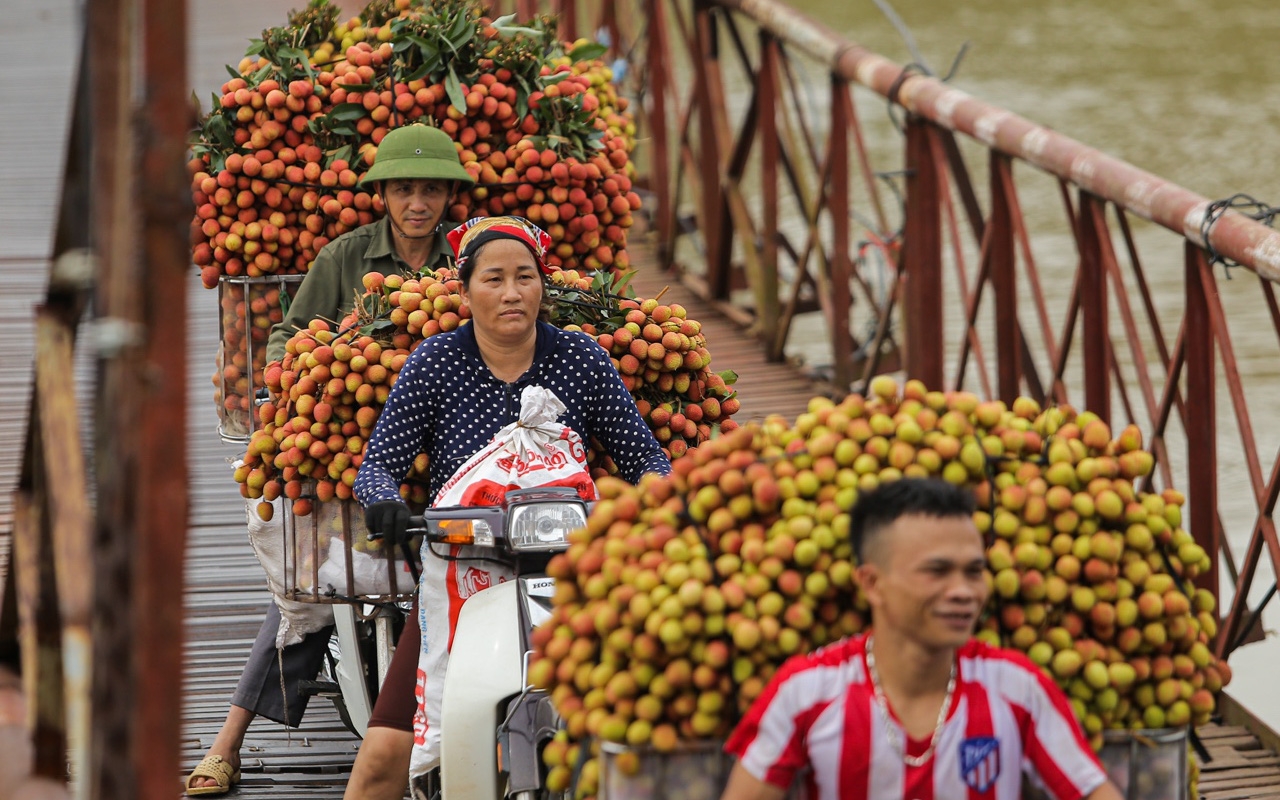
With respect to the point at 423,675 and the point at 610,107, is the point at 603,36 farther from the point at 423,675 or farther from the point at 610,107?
the point at 423,675

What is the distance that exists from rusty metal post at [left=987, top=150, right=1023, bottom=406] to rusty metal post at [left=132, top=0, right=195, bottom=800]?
4.11 m

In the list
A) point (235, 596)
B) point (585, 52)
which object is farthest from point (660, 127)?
point (235, 596)

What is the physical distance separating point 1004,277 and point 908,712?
3.64 m

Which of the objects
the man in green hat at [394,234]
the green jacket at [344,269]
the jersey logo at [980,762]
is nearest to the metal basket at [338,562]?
the man in green hat at [394,234]

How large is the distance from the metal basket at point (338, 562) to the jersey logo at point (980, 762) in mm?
1428

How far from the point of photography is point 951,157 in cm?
618

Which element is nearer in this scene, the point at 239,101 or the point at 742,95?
the point at 239,101

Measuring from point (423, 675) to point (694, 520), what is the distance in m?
1.00

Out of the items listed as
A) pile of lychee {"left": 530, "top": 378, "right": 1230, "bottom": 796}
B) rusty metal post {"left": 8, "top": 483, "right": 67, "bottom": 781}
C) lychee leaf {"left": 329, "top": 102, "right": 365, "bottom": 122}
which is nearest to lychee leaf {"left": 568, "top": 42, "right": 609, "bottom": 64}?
lychee leaf {"left": 329, "top": 102, "right": 365, "bottom": 122}

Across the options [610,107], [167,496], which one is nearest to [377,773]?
[167,496]

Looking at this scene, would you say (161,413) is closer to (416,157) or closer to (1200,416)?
(416,157)

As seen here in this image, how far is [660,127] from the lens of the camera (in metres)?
8.95

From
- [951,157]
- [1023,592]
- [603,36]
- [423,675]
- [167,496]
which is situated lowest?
[423,675]

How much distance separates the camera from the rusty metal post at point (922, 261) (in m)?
6.22
